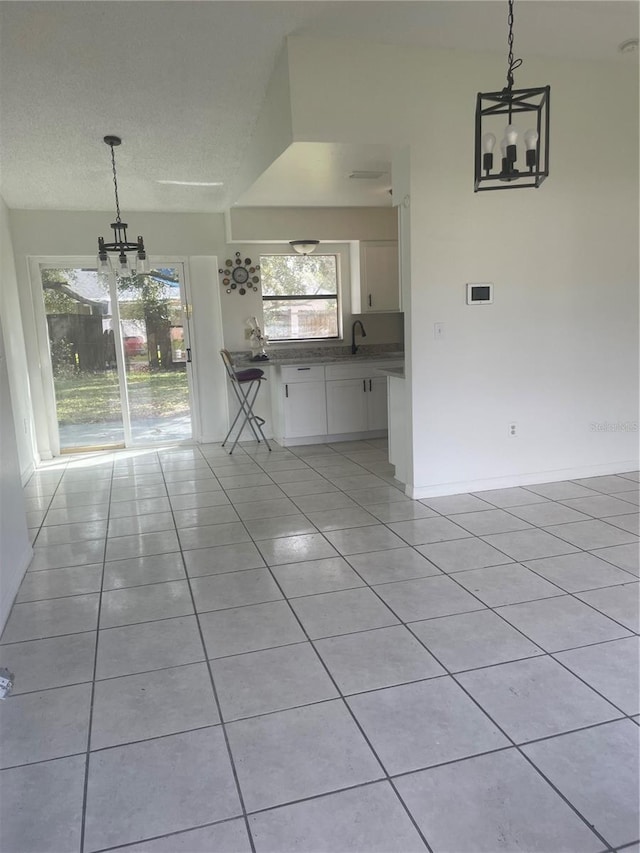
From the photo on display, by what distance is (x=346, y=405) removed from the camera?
19.7 ft

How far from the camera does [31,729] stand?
1823 millimetres

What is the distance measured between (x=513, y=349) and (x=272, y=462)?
2410 mm

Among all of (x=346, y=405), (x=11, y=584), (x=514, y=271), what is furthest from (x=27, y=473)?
(x=514, y=271)

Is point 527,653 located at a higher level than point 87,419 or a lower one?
lower

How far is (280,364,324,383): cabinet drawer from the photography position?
19.0 feet

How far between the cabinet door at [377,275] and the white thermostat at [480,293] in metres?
2.46

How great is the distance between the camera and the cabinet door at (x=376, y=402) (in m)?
6.07

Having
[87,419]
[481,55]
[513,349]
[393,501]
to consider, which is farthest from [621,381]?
[87,419]

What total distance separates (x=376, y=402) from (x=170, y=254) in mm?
2663

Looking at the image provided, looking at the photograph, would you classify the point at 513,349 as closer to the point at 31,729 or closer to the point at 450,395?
the point at 450,395

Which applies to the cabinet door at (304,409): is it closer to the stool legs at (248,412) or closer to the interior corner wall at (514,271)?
the stool legs at (248,412)

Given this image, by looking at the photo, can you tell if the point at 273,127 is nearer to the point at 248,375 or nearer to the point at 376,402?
the point at 248,375

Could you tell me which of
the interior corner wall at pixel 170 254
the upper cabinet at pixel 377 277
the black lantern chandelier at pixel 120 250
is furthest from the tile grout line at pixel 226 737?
the upper cabinet at pixel 377 277

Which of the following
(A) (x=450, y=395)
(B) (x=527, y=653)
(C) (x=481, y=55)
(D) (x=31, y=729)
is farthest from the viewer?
(A) (x=450, y=395)
